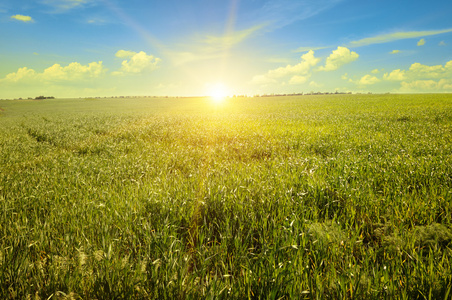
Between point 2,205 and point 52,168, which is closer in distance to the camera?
point 2,205

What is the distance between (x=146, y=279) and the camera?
2.18m

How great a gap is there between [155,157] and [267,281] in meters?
6.57

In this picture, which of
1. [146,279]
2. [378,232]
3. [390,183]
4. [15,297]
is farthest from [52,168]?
[390,183]

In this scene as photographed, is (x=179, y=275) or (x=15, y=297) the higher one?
(x=179, y=275)

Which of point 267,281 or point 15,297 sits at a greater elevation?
point 267,281

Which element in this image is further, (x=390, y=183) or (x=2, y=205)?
(x=390, y=183)

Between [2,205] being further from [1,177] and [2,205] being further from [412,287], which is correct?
[412,287]

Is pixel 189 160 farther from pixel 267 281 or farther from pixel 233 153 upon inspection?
pixel 267 281

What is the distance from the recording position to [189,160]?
7309 mm

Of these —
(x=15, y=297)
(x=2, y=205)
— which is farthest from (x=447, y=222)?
(x=2, y=205)

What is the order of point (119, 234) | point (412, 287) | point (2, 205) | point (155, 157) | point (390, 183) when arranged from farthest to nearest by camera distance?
point (155, 157), point (390, 183), point (2, 205), point (119, 234), point (412, 287)

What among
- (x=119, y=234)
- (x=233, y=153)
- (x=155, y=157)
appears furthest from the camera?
(x=233, y=153)

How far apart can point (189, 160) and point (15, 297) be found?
17.6 feet

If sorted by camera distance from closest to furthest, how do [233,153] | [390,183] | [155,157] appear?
[390,183] → [155,157] → [233,153]
